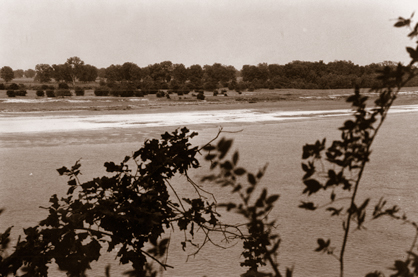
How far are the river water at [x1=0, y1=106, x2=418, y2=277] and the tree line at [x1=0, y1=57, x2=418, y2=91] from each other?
4193cm

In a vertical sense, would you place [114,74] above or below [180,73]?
below

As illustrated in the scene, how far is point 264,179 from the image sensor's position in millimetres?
10008

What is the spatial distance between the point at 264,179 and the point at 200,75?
7351cm

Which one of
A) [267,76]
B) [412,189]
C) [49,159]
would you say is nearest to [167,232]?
[412,189]

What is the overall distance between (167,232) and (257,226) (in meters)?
5.36

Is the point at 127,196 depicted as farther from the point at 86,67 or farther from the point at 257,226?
the point at 86,67

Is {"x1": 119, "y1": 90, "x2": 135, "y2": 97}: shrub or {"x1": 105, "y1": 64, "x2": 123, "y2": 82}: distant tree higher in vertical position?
{"x1": 105, "y1": 64, "x2": 123, "y2": 82}: distant tree

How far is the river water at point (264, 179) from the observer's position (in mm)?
5645

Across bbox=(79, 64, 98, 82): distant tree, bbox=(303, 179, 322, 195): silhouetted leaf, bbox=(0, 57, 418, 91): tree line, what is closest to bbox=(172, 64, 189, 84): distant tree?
bbox=(0, 57, 418, 91): tree line

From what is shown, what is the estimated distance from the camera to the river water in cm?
564

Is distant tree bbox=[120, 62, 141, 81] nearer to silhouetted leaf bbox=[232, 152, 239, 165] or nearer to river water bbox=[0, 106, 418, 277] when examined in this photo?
river water bbox=[0, 106, 418, 277]

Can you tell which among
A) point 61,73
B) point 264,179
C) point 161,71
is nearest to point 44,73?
point 61,73

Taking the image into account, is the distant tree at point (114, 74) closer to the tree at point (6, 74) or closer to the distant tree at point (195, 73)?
the distant tree at point (195, 73)

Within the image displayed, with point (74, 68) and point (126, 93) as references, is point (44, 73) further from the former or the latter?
point (126, 93)
